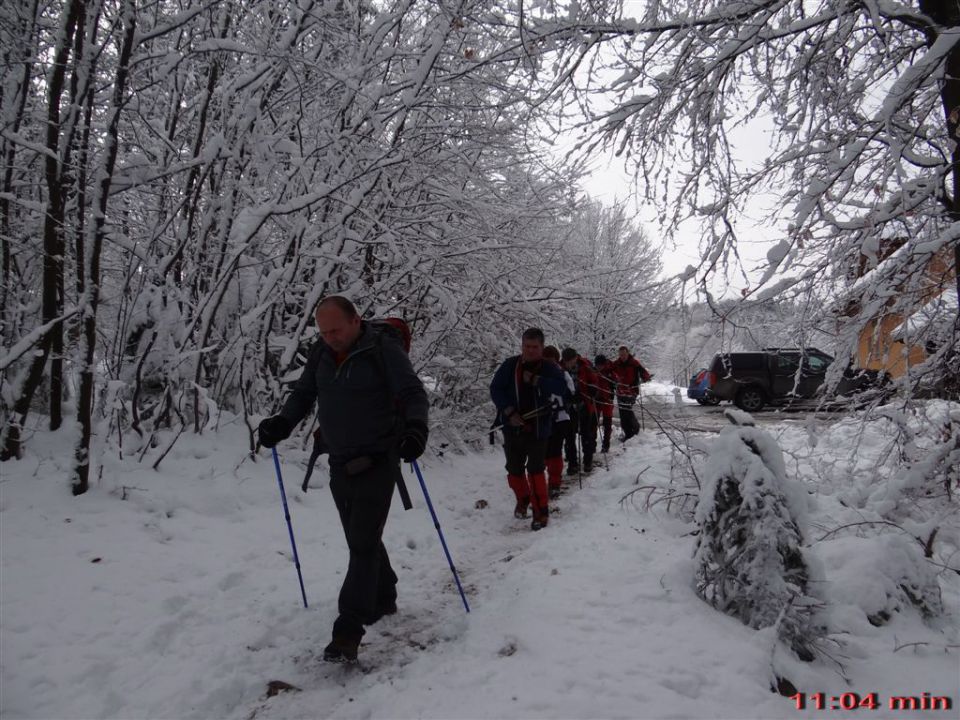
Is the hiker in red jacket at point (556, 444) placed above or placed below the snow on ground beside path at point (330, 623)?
above

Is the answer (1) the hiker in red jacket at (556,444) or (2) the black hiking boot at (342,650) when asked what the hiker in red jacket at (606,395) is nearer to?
(1) the hiker in red jacket at (556,444)

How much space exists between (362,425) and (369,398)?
15 cm

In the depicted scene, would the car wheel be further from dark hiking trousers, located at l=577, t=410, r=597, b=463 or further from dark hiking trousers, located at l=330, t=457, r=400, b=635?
dark hiking trousers, located at l=330, t=457, r=400, b=635

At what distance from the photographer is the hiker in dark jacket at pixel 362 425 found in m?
2.83

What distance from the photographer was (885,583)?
3074 millimetres

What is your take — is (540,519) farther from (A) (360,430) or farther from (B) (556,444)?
(A) (360,430)

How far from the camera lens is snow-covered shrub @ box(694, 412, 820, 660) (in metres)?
2.70

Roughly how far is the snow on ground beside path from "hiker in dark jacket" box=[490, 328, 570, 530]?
28.5 inches

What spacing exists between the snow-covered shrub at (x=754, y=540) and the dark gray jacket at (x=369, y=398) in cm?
178

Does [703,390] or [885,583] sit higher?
[703,390]

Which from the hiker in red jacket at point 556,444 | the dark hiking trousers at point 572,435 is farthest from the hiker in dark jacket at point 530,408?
the dark hiking trousers at point 572,435

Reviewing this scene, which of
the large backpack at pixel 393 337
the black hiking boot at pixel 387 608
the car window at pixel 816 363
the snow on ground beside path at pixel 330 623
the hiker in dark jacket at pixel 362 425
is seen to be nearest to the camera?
the snow on ground beside path at pixel 330 623

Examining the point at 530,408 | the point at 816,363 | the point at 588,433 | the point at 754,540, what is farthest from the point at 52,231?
the point at 588,433

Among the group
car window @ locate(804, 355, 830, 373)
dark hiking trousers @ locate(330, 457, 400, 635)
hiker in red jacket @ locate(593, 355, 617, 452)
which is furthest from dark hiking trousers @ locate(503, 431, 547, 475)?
hiker in red jacket @ locate(593, 355, 617, 452)
